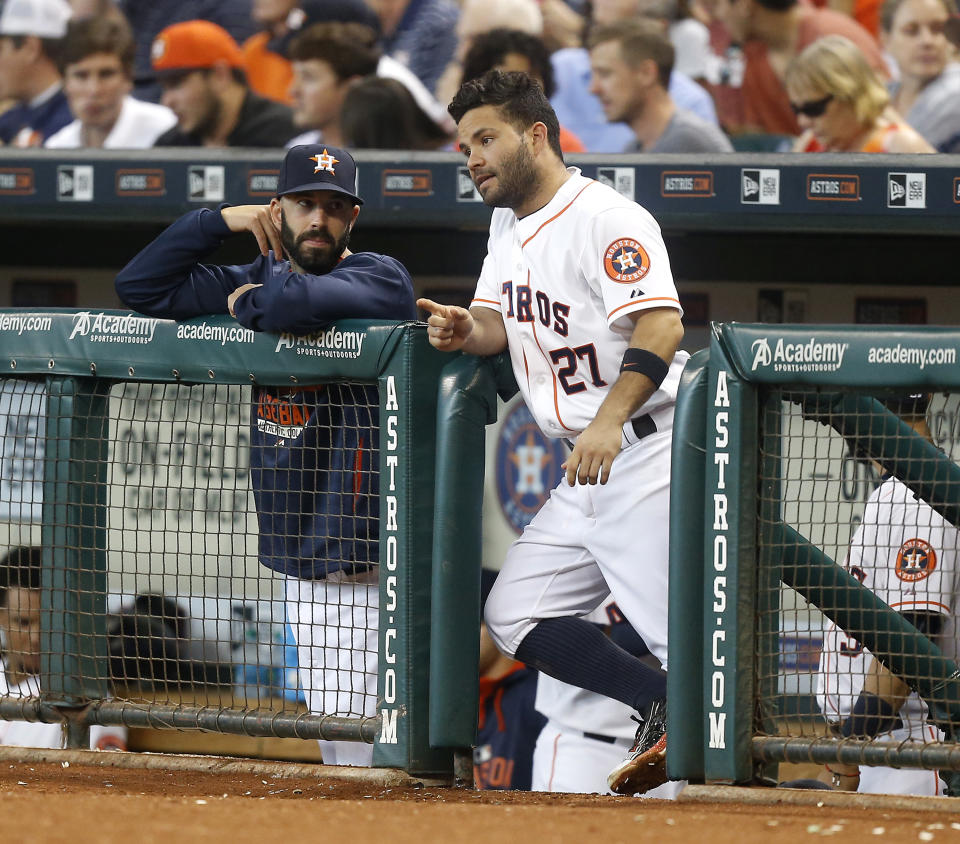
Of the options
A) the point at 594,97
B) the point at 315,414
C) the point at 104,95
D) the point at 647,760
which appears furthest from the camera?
the point at 104,95

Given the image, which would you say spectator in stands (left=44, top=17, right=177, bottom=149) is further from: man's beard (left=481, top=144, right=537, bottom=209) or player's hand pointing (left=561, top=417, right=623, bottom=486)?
player's hand pointing (left=561, top=417, right=623, bottom=486)

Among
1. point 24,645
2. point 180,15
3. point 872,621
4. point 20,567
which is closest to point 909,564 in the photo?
point 872,621

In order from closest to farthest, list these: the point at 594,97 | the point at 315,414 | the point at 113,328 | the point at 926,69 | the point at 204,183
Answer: the point at 315,414
the point at 113,328
the point at 204,183
the point at 926,69
the point at 594,97

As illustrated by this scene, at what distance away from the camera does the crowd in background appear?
5.17 metres

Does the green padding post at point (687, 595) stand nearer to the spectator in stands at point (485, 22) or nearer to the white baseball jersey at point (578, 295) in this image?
the white baseball jersey at point (578, 295)

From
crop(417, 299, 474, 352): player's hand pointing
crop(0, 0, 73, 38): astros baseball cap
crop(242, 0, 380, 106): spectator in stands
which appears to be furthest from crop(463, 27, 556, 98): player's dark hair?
crop(417, 299, 474, 352): player's hand pointing

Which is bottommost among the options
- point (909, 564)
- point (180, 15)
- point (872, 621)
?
point (872, 621)

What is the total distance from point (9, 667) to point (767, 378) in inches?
82.9

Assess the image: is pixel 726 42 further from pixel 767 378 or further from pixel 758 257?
pixel 767 378

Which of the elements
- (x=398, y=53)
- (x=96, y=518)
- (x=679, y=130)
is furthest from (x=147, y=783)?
(x=398, y=53)

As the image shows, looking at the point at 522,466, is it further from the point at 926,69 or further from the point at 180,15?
the point at 180,15

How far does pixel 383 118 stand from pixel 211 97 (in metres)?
0.88

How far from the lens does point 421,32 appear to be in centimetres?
614

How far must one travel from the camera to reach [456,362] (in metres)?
3.13
